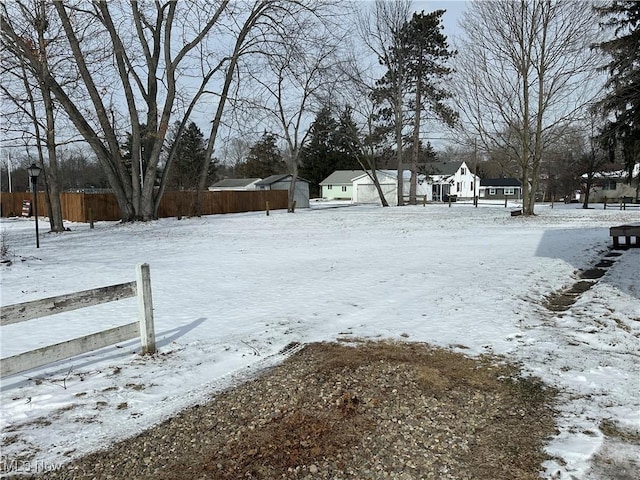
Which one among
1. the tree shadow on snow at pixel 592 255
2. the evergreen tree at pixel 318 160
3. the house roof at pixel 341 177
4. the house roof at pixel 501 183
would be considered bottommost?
the tree shadow on snow at pixel 592 255

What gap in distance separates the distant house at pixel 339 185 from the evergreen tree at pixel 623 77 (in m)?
39.7

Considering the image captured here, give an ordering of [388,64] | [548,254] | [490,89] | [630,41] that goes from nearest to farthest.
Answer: [548,254], [630,41], [490,89], [388,64]

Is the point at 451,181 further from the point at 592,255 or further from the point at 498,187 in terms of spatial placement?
the point at 592,255

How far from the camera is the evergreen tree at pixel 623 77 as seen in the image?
52.5 ft

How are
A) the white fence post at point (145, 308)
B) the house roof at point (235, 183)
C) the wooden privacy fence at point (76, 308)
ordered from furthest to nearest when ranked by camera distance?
the house roof at point (235, 183), the white fence post at point (145, 308), the wooden privacy fence at point (76, 308)

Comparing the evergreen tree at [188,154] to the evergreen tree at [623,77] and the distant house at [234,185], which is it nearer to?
the distant house at [234,185]

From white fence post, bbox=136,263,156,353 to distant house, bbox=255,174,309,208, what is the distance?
116ft

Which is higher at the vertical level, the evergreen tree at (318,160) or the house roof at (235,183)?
the evergreen tree at (318,160)

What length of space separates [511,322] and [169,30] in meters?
22.1

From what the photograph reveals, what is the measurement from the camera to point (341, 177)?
60219 mm

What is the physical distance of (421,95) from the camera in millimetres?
35031

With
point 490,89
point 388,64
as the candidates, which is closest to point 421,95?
point 388,64

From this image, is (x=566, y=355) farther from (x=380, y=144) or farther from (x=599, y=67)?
(x=380, y=144)

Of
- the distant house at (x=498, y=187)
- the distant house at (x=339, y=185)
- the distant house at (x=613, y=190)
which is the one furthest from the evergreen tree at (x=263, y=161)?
the distant house at (x=613, y=190)
